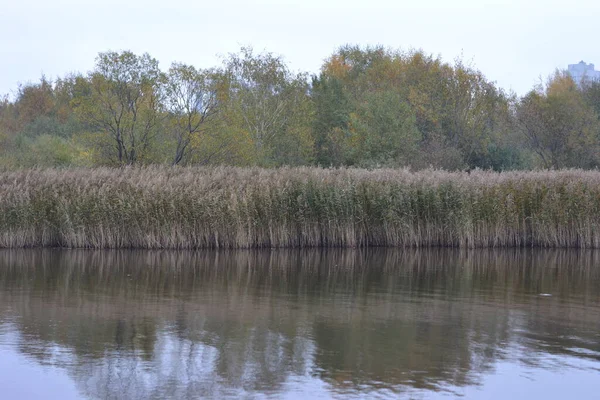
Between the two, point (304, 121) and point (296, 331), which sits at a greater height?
point (304, 121)

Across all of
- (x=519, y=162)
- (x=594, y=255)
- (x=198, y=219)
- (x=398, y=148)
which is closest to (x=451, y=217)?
(x=594, y=255)

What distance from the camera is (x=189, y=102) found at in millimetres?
29094

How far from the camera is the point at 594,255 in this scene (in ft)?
67.7

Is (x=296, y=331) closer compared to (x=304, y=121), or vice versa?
(x=296, y=331)

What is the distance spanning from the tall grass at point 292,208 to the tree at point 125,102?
4.94 meters

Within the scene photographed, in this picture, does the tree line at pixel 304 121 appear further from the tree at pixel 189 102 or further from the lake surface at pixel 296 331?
the lake surface at pixel 296 331

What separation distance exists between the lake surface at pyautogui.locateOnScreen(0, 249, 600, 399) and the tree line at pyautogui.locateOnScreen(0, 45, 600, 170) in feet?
36.0

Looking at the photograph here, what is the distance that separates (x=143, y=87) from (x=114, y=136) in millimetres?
2081

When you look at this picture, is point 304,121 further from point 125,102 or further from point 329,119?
point 125,102

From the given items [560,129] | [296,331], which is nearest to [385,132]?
[560,129]

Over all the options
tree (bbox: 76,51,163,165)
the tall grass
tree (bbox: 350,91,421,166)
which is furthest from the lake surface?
tree (bbox: 350,91,421,166)

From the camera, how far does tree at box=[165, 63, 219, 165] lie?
2852cm

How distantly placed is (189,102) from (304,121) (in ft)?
53.6

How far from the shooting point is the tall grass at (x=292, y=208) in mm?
20719
